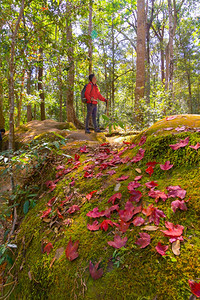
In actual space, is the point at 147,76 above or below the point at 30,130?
above

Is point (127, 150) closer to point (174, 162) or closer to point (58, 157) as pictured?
point (174, 162)

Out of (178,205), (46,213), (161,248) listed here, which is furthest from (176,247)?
(46,213)

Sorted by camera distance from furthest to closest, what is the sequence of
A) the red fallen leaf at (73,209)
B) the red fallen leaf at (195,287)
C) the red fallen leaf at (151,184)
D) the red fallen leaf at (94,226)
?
the red fallen leaf at (73,209) < the red fallen leaf at (151,184) < the red fallen leaf at (94,226) < the red fallen leaf at (195,287)

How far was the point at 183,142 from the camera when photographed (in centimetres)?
175

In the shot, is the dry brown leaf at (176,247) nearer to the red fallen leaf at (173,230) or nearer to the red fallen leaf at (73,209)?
the red fallen leaf at (173,230)

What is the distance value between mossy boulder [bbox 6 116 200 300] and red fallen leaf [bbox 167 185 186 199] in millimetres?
35

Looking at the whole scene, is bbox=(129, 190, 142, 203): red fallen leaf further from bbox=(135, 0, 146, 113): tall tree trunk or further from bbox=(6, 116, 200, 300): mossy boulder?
bbox=(135, 0, 146, 113): tall tree trunk

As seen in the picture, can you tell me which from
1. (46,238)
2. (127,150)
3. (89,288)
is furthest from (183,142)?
(46,238)

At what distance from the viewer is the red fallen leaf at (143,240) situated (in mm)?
1071

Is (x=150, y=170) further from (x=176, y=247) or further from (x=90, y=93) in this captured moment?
(x=90, y=93)

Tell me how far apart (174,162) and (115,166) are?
75cm

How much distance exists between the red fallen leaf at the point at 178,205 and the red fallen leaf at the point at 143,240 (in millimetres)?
273

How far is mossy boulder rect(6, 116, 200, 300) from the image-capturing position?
3.08 feet

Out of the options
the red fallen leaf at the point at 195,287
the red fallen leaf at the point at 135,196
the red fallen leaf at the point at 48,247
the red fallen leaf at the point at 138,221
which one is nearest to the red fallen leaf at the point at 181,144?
the red fallen leaf at the point at 135,196
